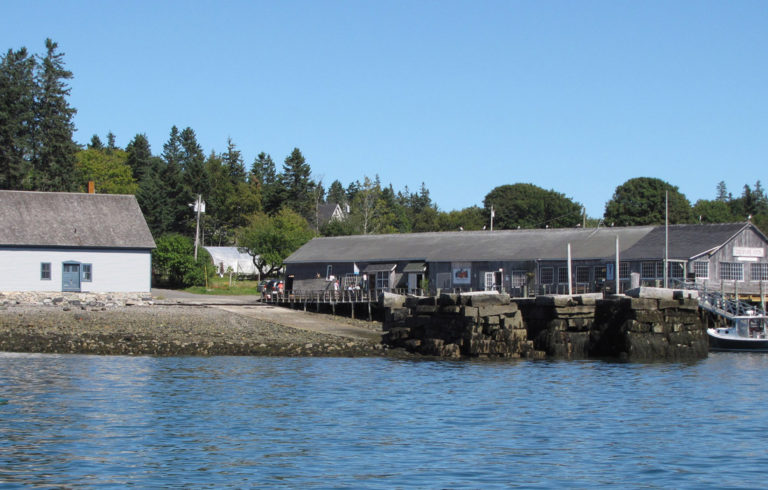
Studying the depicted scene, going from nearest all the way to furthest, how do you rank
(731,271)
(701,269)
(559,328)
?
1. (559,328)
2. (701,269)
3. (731,271)

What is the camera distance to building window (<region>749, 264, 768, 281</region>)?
2238 inches

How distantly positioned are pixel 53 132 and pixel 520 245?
151 ft

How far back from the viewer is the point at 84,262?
5641 centimetres

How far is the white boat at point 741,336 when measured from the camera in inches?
1740

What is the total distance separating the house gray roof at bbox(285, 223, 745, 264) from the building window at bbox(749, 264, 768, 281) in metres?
3.05

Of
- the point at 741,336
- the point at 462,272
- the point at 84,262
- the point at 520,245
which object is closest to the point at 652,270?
the point at 520,245

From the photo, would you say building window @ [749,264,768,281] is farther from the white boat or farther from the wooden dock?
the wooden dock

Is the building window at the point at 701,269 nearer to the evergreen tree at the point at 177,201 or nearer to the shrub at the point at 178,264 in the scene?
the shrub at the point at 178,264

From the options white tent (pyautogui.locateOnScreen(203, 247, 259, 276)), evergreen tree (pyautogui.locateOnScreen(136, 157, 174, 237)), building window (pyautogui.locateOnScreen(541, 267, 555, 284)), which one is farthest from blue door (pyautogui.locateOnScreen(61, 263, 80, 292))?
evergreen tree (pyautogui.locateOnScreen(136, 157, 174, 237))

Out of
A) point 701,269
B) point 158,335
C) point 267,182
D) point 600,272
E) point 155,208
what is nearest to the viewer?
point 158,335

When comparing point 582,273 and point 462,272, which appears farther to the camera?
point 462,272

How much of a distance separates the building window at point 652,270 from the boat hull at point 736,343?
10.4 metres

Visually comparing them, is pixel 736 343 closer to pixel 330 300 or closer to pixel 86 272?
pixel 330 300

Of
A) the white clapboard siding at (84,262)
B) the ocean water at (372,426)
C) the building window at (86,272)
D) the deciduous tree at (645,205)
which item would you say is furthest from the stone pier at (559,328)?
the deciduous tree at (645,205)
